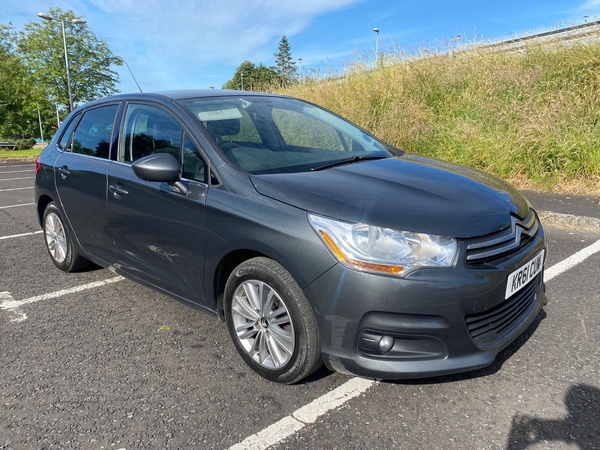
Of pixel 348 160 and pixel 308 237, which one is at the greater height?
pixel 348 160

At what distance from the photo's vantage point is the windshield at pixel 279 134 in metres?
2.87

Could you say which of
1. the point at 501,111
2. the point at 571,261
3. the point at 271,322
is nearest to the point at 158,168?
the point at 271,322

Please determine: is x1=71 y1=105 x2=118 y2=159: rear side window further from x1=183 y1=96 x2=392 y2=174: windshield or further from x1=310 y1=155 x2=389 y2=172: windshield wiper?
x1=310 y1=155 x2=389 y2=172: windshield wiper

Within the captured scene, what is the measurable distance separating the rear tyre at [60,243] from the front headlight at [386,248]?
2.95m

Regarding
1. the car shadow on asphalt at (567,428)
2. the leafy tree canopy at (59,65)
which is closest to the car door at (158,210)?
the car shadow on asphalt at (567,428)

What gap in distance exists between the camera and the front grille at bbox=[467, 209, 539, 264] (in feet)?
7.30

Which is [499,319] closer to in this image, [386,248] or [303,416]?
[386,248]

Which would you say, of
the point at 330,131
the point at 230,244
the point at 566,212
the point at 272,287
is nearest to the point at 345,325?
the point at 272,287

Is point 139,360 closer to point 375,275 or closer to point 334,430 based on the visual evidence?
point 334,430

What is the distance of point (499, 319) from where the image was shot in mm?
2369

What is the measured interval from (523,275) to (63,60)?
31452 mm

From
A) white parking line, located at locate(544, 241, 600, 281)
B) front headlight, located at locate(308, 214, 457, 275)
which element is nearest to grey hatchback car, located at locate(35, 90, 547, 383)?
front headlight, located at locate(308, 214, 457, 275)

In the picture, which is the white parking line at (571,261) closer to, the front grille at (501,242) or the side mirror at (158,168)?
the front grille at (501,242)

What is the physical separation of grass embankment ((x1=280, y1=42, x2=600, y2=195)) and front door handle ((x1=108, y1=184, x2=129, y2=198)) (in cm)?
617
